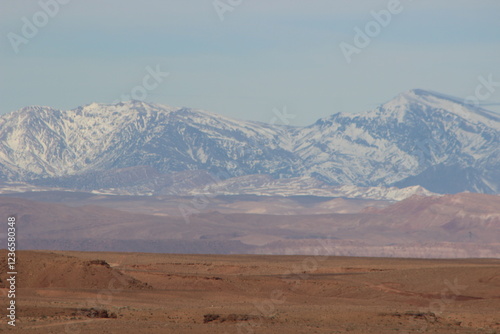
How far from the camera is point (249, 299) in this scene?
2938 inches

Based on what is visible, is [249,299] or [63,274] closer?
[63,274]

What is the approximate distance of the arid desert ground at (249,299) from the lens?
178 feet

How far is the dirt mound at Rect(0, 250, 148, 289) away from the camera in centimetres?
7162

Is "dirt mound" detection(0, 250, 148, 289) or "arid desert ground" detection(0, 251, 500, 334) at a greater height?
"dirt mound" detection(0, 250, 148, 289)

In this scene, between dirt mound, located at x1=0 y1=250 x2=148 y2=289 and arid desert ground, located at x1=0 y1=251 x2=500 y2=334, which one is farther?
dirt mound, located at x1=0 y1=250 x2=148 y2=289

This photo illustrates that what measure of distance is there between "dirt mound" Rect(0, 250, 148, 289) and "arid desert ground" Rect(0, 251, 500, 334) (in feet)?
0.24

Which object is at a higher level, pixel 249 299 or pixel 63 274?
pixel 63 274

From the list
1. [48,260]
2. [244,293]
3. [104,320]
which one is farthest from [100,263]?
[104,320]

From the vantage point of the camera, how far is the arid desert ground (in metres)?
54.3

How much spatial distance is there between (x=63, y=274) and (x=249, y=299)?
13397mm

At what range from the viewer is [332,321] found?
58031mm

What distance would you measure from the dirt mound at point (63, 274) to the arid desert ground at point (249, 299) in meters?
0.07

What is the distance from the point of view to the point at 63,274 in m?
72.9

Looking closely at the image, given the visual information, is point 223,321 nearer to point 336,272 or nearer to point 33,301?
point 33,301
